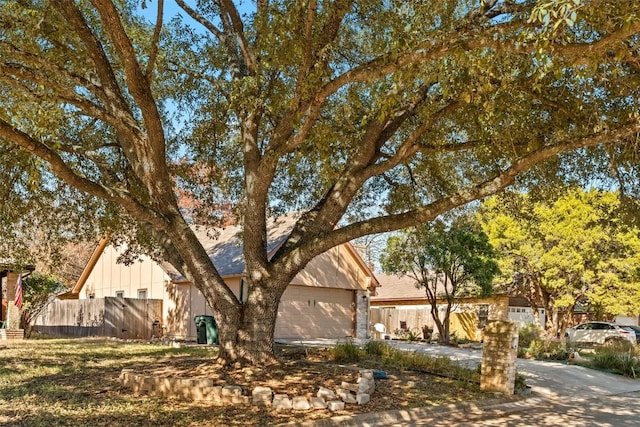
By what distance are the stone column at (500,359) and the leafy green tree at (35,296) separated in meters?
18.1

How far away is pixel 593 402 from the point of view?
1112cm

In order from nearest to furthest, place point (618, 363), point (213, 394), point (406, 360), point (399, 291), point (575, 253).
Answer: point (213, 394)
point (406, 360)
point (618, 363)
point (575, 253)
point (399, 291)

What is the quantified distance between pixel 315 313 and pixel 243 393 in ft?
48.7

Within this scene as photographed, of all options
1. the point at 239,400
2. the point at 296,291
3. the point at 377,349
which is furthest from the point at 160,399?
the point at 296,291

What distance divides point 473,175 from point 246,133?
226 inches

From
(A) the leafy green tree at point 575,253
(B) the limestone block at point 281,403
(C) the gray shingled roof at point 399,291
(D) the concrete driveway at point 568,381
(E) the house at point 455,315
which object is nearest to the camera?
Answer: (B) the limestone block at point 281,403

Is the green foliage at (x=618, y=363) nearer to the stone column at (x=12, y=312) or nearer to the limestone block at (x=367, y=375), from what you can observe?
the limestone block at (x=367, y=375)

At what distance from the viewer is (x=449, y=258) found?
2239 cm

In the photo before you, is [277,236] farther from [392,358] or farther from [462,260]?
[392,358]

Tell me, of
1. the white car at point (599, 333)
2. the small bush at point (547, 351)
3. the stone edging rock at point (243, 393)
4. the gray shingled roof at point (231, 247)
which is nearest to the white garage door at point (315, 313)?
the gray shingled roof at point (231, 247)

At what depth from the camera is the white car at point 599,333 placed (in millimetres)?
28469

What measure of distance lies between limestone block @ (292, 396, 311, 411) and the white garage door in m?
13.4

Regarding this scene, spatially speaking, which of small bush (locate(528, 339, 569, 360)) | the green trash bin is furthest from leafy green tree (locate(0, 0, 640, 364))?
small bush (locate(528, 339, 569, 360))

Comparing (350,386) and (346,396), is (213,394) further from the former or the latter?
(350,386)
